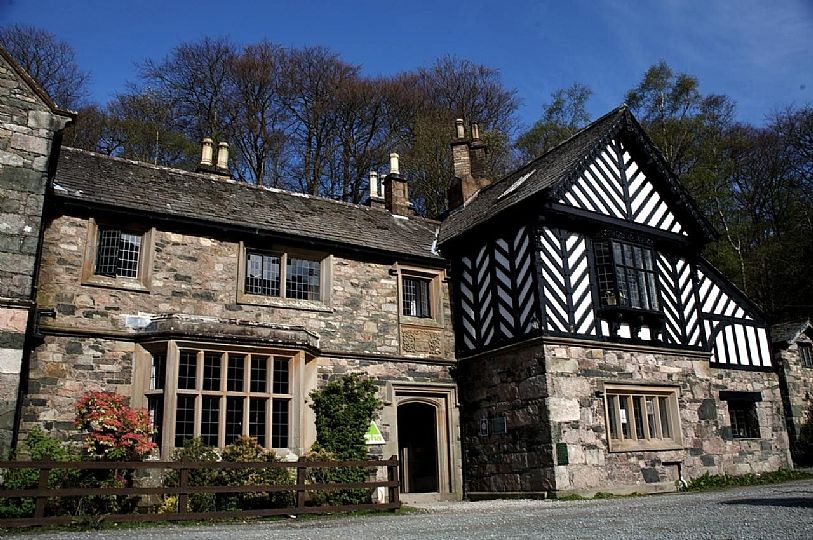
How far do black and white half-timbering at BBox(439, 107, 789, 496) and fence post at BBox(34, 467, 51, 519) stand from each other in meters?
8.55

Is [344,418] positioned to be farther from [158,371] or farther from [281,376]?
[158,371]

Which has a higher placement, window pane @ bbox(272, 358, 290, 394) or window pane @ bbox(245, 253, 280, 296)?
window pane @ bbox(245, 253, 280, 296)

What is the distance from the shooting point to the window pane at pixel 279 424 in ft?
42.7

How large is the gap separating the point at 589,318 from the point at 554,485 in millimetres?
3749

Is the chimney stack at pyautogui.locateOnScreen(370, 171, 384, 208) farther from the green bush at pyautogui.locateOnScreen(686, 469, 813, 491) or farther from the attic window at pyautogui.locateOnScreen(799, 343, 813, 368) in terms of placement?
the attic window at pyautogui.locateOnScreen(799, 343, 813, 368)

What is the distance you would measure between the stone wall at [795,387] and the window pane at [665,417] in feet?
26.2

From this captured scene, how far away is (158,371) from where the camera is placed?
12406 millimetres

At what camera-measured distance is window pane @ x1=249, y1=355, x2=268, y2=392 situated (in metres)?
13.1

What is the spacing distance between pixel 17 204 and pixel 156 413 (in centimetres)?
430

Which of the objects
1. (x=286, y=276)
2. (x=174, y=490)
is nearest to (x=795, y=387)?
(x=286, y=276)

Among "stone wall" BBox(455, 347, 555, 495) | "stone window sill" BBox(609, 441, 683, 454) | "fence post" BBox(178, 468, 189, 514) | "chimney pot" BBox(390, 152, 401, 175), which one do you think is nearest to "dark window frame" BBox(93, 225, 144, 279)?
"fence post" BBox(178, 468, 189, 514)

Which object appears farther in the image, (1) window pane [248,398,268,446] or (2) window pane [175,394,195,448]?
(1) window pane [248,398,268,446]

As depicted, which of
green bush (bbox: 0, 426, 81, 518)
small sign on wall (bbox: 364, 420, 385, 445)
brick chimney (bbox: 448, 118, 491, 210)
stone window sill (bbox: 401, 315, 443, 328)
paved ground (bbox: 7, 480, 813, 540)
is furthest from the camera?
brick chimney (bbox: 448, 118, 491, 210)

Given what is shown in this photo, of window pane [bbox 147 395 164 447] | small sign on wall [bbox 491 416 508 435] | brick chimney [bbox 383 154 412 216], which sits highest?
brick chimney [bbox 383 154 412 216]
